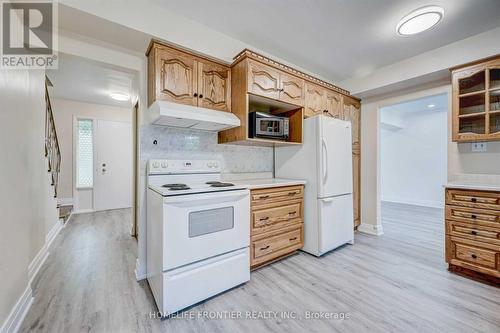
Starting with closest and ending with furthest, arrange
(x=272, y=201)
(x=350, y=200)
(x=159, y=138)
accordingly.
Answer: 1. (x=159, y=138)
2. (x=272, y=201)
3. (x=350, y=200)

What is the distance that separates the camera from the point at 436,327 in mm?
1470

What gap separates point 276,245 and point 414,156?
5.75 m

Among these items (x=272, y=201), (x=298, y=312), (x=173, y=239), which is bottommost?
(x=298, y=312)

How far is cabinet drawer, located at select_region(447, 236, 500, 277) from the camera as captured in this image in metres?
1.95

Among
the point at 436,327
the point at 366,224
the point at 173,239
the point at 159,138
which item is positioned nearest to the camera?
the point at 436,327

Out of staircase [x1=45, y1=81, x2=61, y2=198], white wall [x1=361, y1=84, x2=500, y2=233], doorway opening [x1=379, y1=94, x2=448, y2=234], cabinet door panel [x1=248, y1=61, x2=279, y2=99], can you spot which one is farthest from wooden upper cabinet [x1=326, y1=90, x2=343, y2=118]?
staircase [x1=45, y1=81, x2=61, y2=198]

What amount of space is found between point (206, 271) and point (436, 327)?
172 centimetres

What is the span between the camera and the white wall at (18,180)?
145 centimetres

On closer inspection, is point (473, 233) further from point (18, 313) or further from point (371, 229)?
point (18, 313)

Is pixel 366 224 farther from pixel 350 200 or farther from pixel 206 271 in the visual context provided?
pixel 206 271

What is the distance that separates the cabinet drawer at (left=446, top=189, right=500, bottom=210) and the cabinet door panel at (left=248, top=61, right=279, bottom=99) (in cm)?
215

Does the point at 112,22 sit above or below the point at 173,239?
above

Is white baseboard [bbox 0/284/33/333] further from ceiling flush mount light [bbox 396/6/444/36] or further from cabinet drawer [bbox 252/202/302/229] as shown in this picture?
ceiling flush mount light [bbox 396/6/444/36]

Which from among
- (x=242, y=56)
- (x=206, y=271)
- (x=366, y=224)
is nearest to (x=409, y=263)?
(x=366, y=224)
